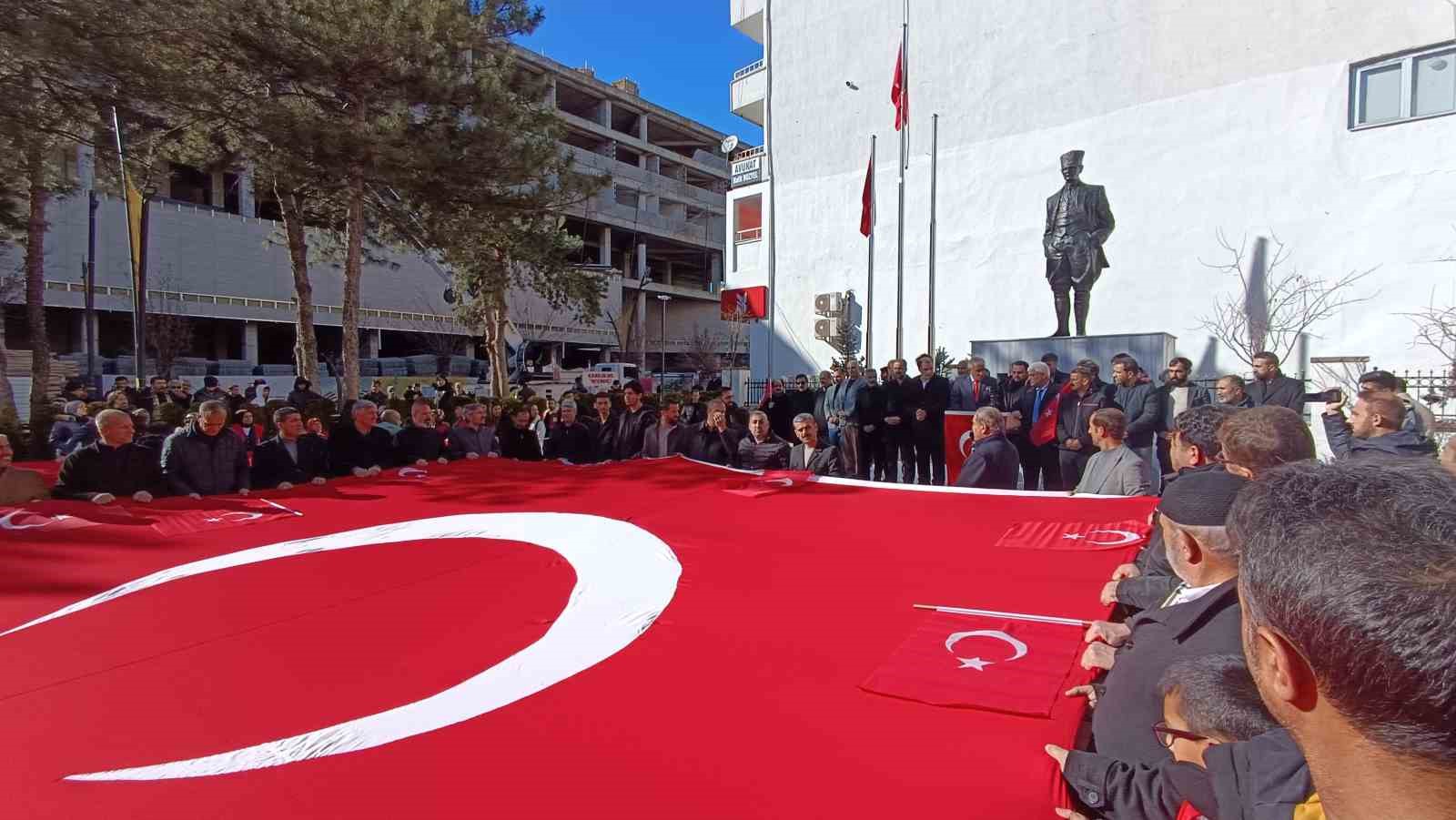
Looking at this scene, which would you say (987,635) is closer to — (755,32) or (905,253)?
(905,253)

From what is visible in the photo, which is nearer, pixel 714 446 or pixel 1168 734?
pixel 1168 734

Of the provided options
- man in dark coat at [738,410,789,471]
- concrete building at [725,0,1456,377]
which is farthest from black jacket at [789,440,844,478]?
concrete building at [725,0,1456,377]

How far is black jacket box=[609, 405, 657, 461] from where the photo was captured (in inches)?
295

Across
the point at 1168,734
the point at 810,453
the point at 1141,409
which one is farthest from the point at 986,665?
the point at 1141,409

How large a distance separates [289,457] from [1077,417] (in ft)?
21.8

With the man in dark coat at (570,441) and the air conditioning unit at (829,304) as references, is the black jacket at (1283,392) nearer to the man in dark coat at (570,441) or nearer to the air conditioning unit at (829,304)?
the man in dark coat at (570,441)

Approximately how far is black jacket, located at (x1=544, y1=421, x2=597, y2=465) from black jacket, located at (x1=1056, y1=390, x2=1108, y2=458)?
15.0ft

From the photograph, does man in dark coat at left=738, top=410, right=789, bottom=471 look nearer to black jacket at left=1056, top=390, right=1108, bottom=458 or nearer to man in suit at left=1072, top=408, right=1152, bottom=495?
man in suit at left=1072, top=408, right=1152, bottom=495

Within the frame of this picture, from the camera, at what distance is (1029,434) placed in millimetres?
7793

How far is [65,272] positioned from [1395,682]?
41021mm

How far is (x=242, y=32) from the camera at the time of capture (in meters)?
8.75

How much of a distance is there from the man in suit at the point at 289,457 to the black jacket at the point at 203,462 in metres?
0.14

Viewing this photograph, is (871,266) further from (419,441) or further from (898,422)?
(419,441)

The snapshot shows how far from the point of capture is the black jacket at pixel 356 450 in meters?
6.10
